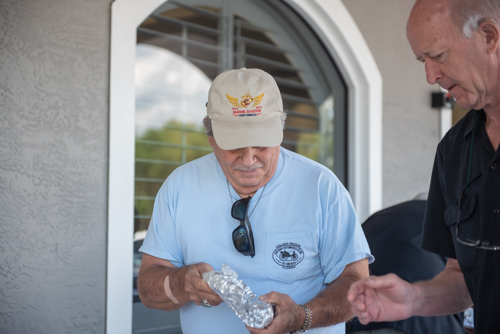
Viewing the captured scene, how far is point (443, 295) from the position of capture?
6.38 feet

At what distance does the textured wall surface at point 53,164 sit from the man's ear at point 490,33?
2.16m

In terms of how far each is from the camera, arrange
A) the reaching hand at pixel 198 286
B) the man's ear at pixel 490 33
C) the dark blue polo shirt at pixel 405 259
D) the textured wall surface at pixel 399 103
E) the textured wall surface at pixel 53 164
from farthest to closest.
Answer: the textured wall surface at pixel 399 103 → the textured wall surface at pixel 53 164 → the dark blue polo shirt at pixel 405 259 → the reaching hand at pixel 198 286 → the man's ear at pixel 490 33

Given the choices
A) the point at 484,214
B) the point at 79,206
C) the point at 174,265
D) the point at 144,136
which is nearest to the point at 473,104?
the point at 484,214

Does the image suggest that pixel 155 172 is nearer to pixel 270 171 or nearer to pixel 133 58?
pixel 133 58

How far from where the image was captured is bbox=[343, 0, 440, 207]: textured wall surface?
16.1 feet

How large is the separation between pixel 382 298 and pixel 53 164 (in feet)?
6.27

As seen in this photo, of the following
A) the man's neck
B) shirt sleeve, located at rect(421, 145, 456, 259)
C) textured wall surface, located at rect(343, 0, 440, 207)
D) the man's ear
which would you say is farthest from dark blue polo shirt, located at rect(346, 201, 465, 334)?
textured wall surface, located at rect(343, 0, 440, 207)

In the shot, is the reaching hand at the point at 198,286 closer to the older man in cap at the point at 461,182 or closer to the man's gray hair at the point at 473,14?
the older man in cap at the point at 461,182

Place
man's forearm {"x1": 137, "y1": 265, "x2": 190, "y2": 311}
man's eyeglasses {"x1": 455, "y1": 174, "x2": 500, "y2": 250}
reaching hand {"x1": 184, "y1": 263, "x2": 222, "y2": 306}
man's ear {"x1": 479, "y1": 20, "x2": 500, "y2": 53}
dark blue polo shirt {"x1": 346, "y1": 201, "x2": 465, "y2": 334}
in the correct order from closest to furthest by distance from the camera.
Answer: man's ear {"x1": 479, "y1": 20, "x2": 500, "y2": 53}, man's eyeglasses {"x1": 455, "y1": 174, "x2": 500, "y2": 250}, reaching hand {"x1": 184, "y1": 263, "x2": 222, "y2": 306}, man's forearm {"x1": 137, "y1": 265, "x2": 190, "y2": 311}, dark blue polo shirt {"x1": 346, "y1": 201, "x2": 465, "y2": 334}

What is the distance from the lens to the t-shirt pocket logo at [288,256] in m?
2.12

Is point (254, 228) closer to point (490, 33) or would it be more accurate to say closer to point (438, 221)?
point (438, 221)

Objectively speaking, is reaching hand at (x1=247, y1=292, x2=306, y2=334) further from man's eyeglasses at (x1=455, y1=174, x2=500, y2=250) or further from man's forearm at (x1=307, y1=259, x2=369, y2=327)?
man's eyeglasses at (x1=455, y1=174, x2=500, y2=250)

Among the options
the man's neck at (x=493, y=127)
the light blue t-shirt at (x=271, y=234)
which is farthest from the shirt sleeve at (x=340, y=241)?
the man's neck at (x=493, y=127)

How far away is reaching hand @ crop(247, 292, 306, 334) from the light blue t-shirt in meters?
0.18
